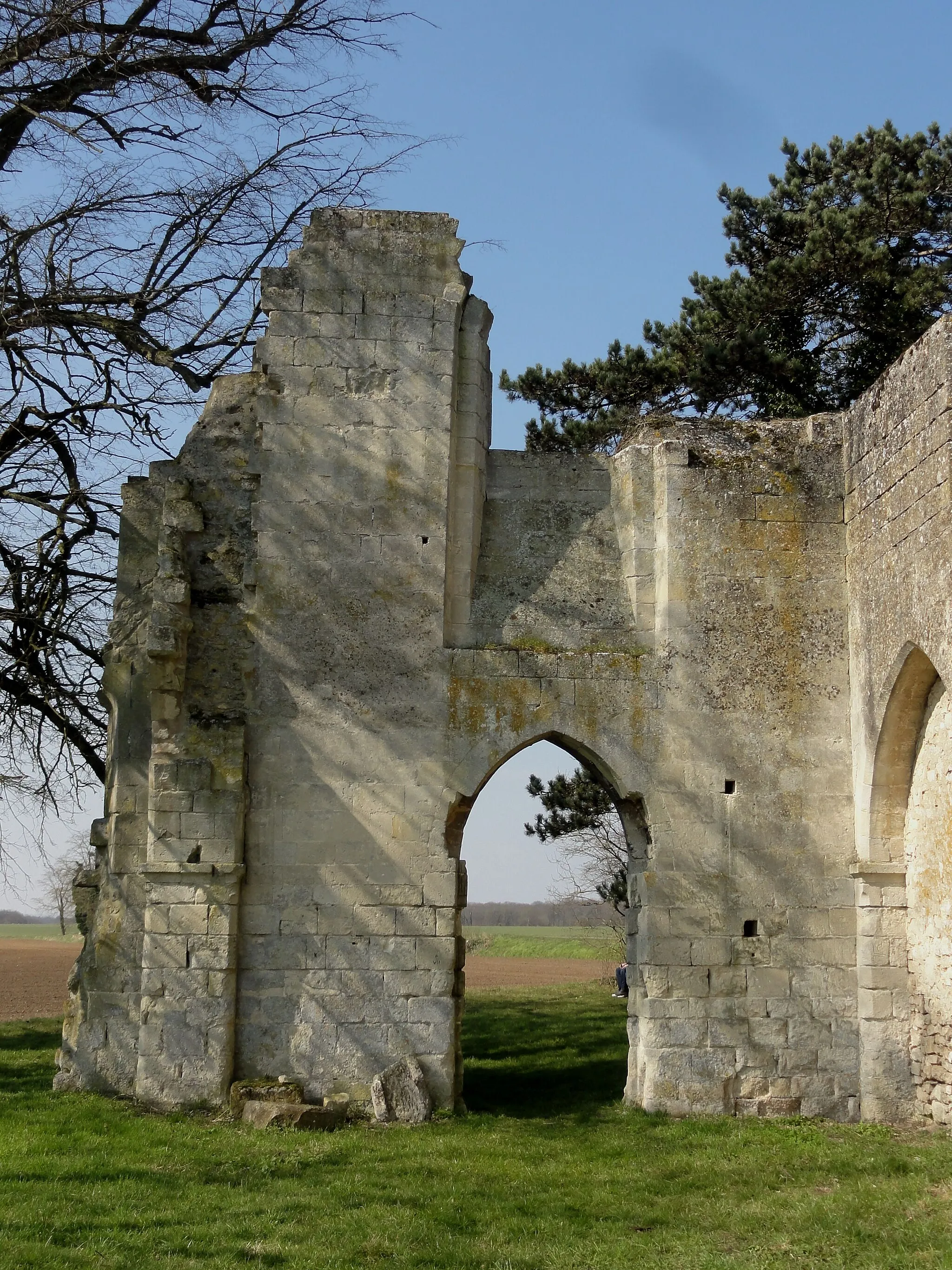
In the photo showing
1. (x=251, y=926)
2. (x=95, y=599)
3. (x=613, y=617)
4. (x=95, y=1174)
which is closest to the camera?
(x=95, y=1174)

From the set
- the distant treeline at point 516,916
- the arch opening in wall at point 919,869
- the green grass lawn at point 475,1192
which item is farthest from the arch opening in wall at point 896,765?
the distant treeline at point 516,916

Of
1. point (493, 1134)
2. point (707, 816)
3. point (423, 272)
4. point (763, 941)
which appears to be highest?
point (423, 272)

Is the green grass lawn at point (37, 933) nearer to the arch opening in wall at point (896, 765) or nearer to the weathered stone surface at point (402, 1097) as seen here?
the weathered stone surface at point (402, 1097)

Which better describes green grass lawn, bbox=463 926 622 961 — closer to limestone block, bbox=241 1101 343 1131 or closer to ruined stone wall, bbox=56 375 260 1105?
ruined stone wall, bbox=56 375 260 1105

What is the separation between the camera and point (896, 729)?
849cm

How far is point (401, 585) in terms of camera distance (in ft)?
30.0

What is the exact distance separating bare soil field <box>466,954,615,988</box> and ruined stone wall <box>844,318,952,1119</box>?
433 inches

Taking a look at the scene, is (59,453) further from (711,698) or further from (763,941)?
(763,941)

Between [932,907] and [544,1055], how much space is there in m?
4.37

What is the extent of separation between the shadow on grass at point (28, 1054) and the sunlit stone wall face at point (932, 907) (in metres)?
6.03

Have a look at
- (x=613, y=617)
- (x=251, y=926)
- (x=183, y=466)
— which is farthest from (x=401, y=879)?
(x=183, y=466)

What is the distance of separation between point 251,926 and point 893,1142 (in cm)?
444

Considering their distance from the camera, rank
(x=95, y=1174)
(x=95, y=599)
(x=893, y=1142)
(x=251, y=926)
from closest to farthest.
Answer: (x=95, y=1174) → (x=893, y=1142) → (x=251, y=926) → (x=95, y=599)

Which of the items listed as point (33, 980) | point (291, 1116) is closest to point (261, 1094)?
point (291, 1116)
